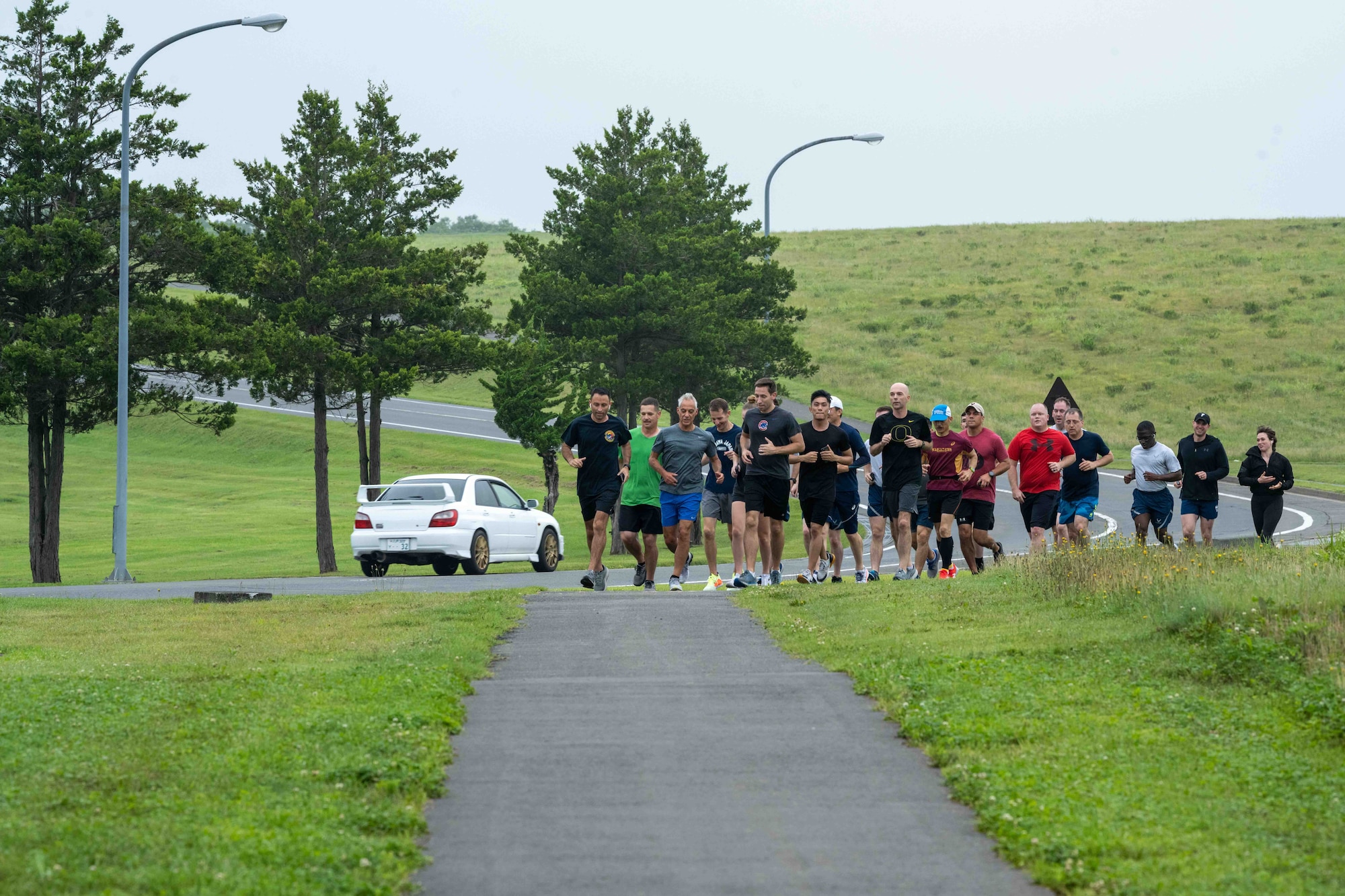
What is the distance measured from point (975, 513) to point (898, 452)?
39.4 inches

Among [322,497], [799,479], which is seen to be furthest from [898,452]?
[322,497]

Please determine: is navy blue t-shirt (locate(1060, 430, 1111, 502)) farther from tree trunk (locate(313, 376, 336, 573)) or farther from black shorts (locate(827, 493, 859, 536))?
tree trunk (locate(313, 376, 336, 573))

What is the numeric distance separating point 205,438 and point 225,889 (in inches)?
2197

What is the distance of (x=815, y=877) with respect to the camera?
5.23 meters

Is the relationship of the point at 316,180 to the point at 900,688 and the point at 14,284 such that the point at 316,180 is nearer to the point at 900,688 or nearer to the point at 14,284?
the point at 14,284

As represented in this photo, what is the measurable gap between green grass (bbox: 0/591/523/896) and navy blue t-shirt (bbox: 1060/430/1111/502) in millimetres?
8325

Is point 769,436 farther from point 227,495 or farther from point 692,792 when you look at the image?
point 227,495

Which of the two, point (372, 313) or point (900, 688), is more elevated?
point (372, 313)

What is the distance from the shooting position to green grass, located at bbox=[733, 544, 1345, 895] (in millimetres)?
5430

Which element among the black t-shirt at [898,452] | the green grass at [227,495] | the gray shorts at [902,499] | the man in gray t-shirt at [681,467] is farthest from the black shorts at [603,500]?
the green grass at [227,495]

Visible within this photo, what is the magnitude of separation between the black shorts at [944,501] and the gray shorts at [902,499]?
0.17m

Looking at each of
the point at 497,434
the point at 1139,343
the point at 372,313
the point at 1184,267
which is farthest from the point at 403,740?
the point at 1184,267

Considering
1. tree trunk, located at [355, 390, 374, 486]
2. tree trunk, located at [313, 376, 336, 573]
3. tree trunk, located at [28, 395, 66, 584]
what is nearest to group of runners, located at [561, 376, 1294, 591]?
tree trunk, located at [313, 376, 336, 573]

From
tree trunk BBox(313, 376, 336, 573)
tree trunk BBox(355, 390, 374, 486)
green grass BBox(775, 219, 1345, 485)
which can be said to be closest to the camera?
tree trunk BBox(313, 376, 336, 573)
